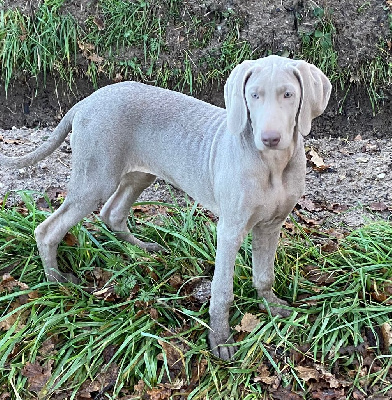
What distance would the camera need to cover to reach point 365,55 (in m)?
6.22

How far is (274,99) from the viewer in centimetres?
258

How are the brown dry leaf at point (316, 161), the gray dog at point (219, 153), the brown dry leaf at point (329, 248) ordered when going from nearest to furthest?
1. the gray dog at point (219, 153)
2. the brown dry leaf at point (329, 248)
3. the brown dry leaf at point (316, 161)

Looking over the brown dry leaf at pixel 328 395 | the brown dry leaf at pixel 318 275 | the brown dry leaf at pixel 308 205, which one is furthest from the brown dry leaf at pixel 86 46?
the brown dry leaf at pixel 328 395

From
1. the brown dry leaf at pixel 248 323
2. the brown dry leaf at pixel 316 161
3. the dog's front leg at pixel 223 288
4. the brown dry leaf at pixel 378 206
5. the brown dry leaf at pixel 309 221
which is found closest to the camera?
the dog's front leg at pixel 223 288

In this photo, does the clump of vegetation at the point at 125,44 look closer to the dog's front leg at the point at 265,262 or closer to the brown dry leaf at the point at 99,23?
the brown dry leaf at the point at 99,23

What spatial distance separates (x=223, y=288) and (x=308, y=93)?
1.22m

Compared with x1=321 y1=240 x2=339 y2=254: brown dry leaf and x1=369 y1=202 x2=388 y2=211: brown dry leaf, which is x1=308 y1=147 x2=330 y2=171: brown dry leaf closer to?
x1=369 y1=202 x2=388 y2=211: brown dry leaf

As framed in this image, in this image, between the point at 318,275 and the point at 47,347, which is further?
the point at 318,275

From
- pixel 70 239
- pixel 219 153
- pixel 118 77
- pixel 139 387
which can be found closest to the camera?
pixel 219 153

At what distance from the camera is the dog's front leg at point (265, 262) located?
3.29 meters

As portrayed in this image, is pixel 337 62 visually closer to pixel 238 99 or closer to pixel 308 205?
pixel 308 205

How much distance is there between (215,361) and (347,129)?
399 cm

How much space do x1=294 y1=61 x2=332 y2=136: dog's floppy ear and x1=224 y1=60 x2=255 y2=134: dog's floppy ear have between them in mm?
248

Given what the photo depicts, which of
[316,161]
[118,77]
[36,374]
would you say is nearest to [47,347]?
[36,374]
